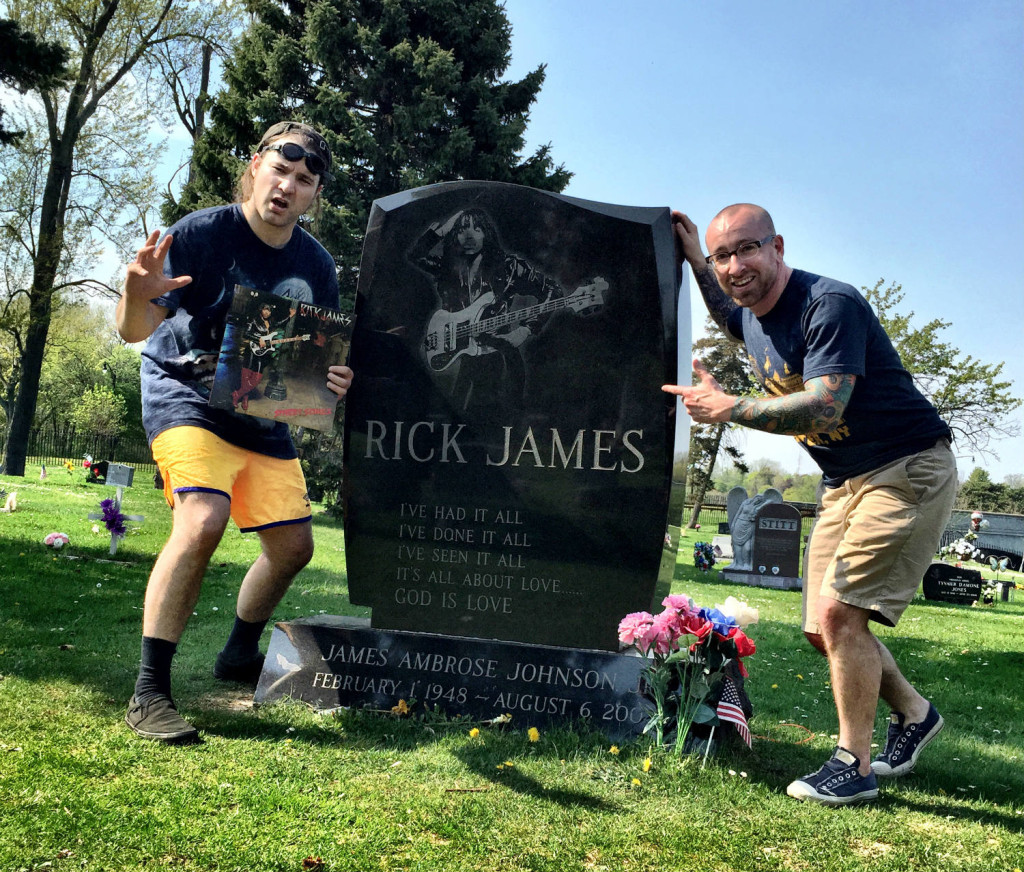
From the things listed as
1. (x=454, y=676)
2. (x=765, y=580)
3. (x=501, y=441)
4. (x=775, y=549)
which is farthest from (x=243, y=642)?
(x=775, y=549)

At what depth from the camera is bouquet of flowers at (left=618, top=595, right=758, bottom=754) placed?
3.24 meters

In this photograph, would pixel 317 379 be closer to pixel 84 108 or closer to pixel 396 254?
pixel 396 254

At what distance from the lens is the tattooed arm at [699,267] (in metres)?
3.79

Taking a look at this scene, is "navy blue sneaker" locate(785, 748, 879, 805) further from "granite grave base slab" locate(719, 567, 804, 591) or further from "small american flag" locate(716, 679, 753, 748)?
"granite grave base slab" locate(719, 567, 804, 591)

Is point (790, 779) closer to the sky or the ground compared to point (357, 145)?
closer to the ground

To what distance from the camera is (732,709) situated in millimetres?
3291

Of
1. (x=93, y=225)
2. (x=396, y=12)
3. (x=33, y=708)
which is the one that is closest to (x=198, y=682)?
(x=33, y=708)

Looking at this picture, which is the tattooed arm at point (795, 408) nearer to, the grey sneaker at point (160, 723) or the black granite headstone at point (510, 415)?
the black granite headstone at point (510, 415)

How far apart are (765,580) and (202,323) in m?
12.9

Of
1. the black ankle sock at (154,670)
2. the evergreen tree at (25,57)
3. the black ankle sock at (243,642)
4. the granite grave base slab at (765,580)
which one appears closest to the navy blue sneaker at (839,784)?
the black ankle sock at (154,670)

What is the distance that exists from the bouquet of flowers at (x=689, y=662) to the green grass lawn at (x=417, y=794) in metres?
0.16

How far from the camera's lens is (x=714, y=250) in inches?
124

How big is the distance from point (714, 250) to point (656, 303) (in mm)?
580

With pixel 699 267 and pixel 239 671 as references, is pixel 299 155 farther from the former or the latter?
pixel 239 671
